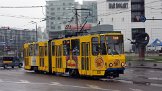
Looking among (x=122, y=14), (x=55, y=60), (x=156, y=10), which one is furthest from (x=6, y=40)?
(x=55, y=60)

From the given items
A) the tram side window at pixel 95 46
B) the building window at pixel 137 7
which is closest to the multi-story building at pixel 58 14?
the building window at pixel 137 7

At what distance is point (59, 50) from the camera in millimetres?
33906

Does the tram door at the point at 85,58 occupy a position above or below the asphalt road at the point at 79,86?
above

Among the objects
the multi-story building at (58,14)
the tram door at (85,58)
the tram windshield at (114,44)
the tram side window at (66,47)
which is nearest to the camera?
the tram windshield at (114,44)

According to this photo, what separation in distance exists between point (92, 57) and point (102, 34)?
1637 millimetres

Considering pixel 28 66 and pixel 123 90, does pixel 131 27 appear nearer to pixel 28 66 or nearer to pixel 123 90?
pixel 28 66

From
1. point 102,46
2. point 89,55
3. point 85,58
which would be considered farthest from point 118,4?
point 102,46

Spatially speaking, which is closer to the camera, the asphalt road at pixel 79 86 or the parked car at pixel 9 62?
the asphalt road at pixel 79 86

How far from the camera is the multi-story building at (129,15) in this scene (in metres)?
138

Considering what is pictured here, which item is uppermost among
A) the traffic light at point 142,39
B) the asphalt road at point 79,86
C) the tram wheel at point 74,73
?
the traffic light at point 142,39

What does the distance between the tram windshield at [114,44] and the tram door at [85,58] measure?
1708 mm

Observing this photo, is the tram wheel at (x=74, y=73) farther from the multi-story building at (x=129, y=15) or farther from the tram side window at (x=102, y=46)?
the multi-story building at (x=129, y=15)

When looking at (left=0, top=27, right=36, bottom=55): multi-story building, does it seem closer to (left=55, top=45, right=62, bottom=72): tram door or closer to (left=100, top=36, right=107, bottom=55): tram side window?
(left=55, top=45, right=62, bottom=72): tram door

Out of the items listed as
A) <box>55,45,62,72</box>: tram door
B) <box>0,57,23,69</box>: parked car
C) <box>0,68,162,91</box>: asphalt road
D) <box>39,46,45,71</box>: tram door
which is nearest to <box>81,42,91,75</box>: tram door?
<box>0,68,162,91</box>: asphalt road
